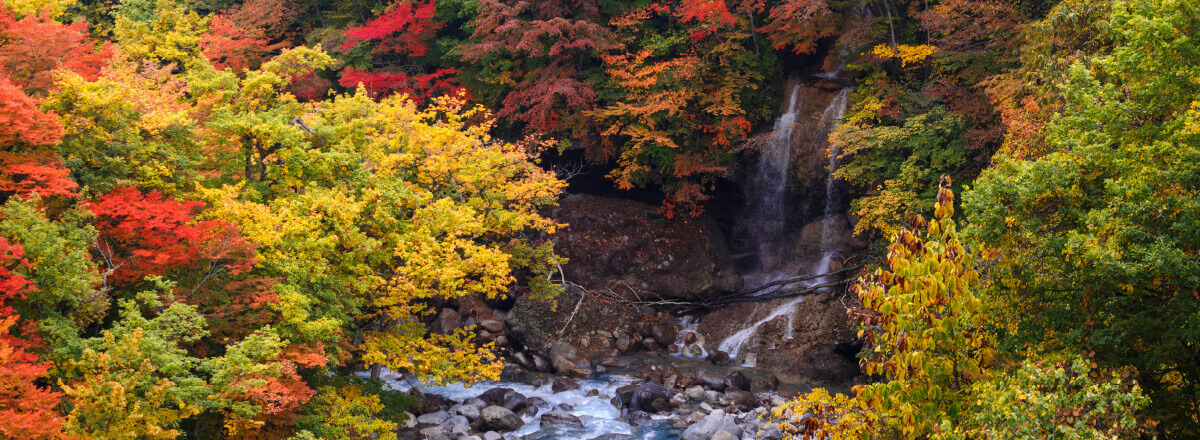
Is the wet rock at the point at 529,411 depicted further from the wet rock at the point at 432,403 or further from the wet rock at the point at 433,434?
the wet rock at the point at 433,434

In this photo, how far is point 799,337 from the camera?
18.2m

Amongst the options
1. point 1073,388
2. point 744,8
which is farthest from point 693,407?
point 744,8

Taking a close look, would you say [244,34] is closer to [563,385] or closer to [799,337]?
[563,385]

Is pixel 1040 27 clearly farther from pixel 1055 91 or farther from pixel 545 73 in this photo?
pixel 545 73

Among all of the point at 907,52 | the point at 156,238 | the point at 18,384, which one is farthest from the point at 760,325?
the point at 18,384

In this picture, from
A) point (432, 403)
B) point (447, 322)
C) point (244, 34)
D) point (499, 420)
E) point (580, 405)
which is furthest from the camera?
point (244, 34)

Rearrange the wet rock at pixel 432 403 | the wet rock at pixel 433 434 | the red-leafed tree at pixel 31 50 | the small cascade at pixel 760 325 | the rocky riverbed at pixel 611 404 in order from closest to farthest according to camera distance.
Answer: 1. the red-leafed tree at pixel 31 50
2. the wet rock at pixel 433 434
3. the rocky riverbed at pixel 611 404
4. the wet rock at pixel 432 403
5. the small cascade at pixel 760 325

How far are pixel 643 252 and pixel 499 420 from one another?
28.4 feet

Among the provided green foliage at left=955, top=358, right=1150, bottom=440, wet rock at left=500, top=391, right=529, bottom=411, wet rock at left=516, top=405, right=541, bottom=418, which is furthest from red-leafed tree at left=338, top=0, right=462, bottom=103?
green foliage at left=955, top=358, right=1150, bottom=440

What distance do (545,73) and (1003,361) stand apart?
15672 mm

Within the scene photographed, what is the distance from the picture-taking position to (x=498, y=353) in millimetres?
19141

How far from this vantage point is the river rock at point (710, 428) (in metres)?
13.6

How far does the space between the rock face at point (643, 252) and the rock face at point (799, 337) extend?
144cm

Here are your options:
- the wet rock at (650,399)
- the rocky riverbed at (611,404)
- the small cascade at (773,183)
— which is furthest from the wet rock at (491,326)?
the small cascade at (773,183)
